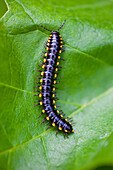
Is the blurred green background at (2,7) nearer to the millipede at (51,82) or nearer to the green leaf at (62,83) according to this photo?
the green leaf at (62,83)

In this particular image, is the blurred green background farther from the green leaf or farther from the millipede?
the millipede

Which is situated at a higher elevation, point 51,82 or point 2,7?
point 2,7

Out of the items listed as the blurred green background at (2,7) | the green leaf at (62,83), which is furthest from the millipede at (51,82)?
the blurred green background at (2,7)

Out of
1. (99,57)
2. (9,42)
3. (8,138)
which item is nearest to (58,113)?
(8,138)

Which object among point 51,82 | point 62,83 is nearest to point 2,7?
point 51,82

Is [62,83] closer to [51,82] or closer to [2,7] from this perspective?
[51,82]

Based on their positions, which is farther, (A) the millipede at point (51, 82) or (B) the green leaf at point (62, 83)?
(A) the millipede at point (51, 82)
